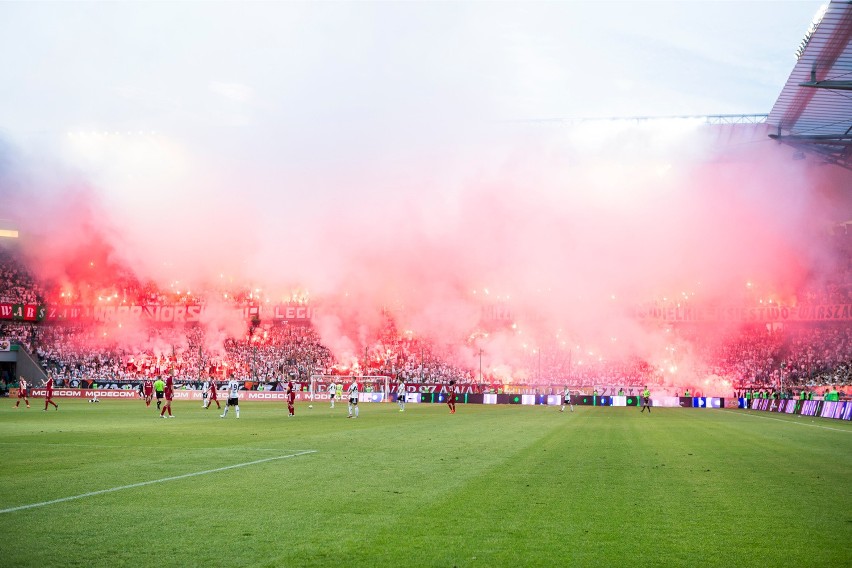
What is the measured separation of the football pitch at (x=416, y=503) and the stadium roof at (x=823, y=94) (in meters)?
22.4

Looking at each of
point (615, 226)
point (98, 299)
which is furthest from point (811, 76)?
point (98, 299)

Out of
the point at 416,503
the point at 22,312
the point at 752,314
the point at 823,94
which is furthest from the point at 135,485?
the point at 22,312

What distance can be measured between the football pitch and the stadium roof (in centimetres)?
2242

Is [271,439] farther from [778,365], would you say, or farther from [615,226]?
[778,365]

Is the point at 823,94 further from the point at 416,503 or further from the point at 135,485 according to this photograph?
the point at 135,485

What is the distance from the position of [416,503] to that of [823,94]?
41.4 m

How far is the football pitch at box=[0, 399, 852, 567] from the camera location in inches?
320

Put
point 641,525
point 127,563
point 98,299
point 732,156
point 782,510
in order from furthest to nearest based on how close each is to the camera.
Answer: point 98,299, point 732,156, point 782,510, point 641,525, point 127,563

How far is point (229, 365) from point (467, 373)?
22321mm

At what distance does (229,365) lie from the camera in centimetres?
7188

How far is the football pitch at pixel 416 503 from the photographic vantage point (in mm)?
8133

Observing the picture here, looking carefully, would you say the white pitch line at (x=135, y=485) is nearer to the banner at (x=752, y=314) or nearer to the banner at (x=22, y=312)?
the banner at (x=752, y=314)

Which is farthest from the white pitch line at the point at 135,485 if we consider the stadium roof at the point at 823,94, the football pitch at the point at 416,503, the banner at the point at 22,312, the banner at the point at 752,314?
the banner at the point at 22,312

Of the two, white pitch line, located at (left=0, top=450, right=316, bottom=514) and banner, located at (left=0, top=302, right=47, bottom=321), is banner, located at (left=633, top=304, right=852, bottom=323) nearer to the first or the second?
banner, located at (left=0, top=302, right=47, bottom=321)
